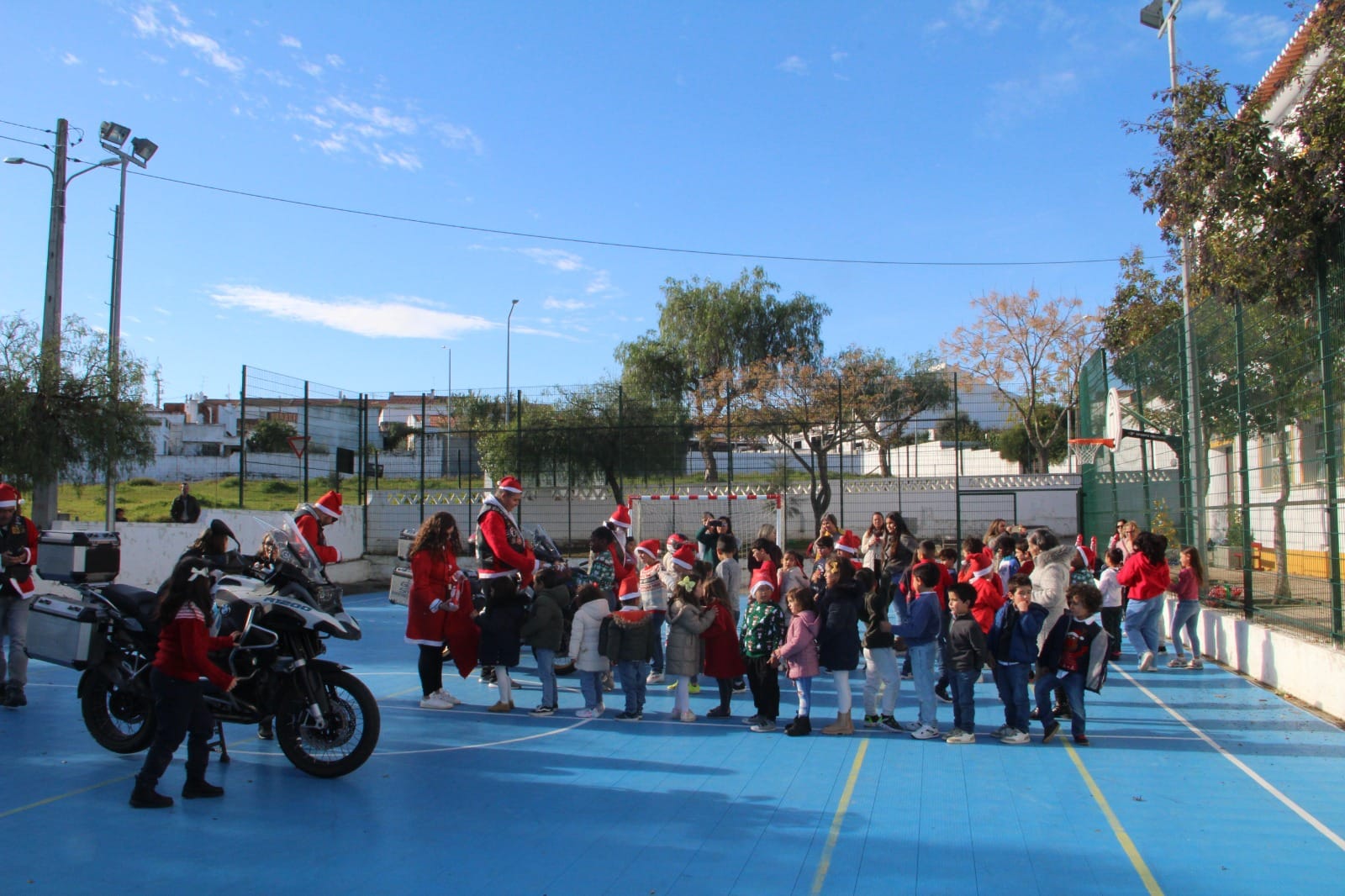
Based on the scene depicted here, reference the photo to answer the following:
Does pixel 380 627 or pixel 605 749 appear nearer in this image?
pixel 605 749

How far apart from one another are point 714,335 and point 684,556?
108ft

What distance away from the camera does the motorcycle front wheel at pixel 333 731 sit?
592 centimetres

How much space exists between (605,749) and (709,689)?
281 cm

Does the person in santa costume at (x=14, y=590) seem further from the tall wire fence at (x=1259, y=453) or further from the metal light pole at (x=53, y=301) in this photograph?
the tall wire fence at (x=1259, y=453)

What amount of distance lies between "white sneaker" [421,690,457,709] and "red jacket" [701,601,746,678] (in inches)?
86.9

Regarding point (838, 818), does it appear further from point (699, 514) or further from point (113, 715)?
point (699, 514)

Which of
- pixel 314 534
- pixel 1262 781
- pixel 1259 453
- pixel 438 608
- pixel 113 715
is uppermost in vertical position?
pixel 1259 453

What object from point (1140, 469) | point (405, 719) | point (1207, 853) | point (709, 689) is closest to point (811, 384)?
point (1140, 469)

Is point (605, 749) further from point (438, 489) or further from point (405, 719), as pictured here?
point (438, 489)

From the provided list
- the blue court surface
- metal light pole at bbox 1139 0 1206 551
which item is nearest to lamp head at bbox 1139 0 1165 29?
metal light pole at bbox 1139 0 1206 551

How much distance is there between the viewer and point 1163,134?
10.1 m

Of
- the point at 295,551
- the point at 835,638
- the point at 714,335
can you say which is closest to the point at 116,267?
the point at 295,551

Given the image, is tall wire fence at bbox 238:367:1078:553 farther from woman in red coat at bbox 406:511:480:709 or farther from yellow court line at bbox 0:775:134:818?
yellow court line at bbox 0:775:134:818

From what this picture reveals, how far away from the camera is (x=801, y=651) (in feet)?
24.0
